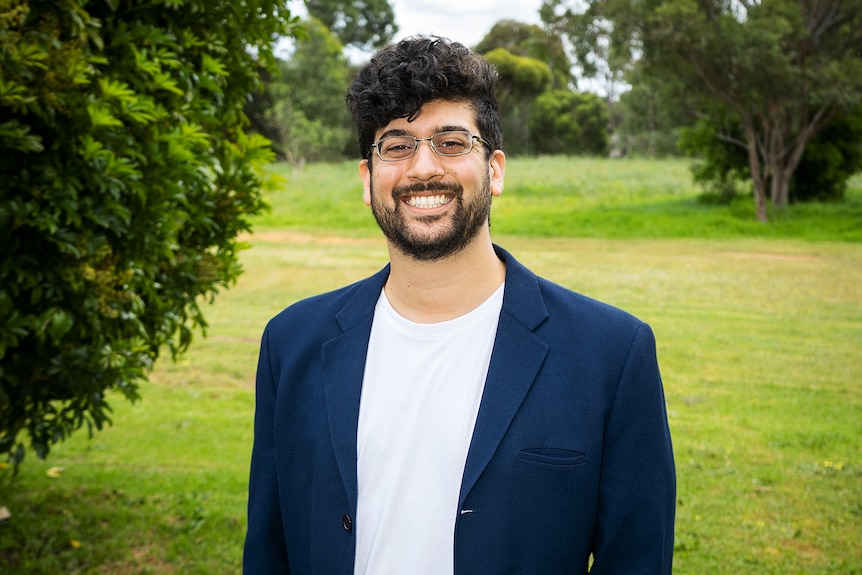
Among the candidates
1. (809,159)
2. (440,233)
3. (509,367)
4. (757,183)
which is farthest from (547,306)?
(809,159)

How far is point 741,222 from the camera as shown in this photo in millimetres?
23812

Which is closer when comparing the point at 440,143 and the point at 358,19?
the point at 440,143

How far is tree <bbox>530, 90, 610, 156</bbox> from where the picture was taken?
53.5 metres

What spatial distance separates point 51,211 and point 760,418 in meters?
6.77

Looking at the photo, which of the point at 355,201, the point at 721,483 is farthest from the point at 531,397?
the point at 355,201

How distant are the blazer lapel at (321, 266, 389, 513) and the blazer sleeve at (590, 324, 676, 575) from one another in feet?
A: 2.15

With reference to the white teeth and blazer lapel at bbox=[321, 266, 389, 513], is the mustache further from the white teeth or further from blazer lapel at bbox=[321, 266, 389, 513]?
blazer lapel at bbox=[321, 266, 389, 513]

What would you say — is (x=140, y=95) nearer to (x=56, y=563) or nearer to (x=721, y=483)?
(x=56, y=563)

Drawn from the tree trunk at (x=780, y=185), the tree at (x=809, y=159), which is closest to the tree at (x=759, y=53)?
the tree trunk at (x=780, y=185)

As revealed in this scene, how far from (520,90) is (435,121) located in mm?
54058

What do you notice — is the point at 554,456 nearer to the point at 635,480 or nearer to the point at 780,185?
the point at 635,480

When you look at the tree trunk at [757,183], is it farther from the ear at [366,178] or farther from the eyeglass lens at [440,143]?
the eyeglass lens at [440,143]

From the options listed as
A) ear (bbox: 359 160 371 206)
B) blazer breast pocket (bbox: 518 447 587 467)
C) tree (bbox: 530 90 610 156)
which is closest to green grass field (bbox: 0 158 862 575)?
ear (bbox: 359 160 371 206)

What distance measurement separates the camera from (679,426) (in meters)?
7.72
